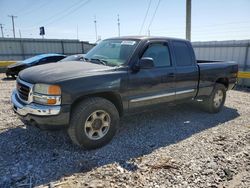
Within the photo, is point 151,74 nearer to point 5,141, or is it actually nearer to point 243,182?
point 243,182

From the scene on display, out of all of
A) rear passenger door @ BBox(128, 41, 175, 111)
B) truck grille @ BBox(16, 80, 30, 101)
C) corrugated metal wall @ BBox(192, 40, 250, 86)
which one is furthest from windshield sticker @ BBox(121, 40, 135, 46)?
corrugated metal wall @ BBox(192, 40, 250, 86)

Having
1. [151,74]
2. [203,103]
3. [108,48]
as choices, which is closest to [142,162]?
[151,74]

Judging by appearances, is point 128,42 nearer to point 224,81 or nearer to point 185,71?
point 185,71

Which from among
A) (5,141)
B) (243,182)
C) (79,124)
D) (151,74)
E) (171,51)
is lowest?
(243,182)

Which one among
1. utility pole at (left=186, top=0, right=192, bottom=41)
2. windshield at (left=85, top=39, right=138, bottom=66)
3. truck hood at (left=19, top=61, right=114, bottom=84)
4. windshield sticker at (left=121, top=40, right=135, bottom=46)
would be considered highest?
utility pole at (left=186, top=0, right=192, bottom=41)

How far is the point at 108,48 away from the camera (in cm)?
456

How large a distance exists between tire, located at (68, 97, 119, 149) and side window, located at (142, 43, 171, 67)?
131 centimetres

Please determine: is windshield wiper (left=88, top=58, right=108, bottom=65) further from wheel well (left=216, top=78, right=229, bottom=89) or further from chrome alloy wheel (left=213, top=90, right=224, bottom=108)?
wheel well (left=216, top=78, right=229, bottom=89)

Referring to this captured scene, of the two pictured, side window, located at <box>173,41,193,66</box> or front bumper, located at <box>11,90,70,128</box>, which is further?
Result: side window, located at <box>173,41,193,66</box>

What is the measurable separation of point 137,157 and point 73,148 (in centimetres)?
110

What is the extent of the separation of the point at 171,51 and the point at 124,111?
171 cm

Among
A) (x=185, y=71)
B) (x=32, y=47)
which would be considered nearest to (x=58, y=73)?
(x=185, y=71)

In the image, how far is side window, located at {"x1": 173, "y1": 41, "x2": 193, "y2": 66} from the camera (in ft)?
15.5

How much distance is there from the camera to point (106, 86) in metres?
3.56
